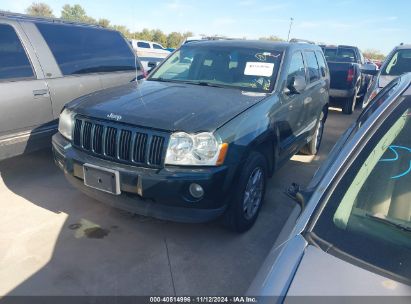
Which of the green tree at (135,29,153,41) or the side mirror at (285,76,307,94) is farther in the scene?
the green tree at (135,29,153,41)

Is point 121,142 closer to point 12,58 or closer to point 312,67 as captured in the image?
point 12,58

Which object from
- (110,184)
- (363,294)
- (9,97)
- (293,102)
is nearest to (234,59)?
(293,102)

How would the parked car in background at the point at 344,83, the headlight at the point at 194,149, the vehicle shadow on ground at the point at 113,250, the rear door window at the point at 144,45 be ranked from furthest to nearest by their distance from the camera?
the rear door window at the point at 144,45 < the parked car in background at the point at 344,83 < the headlight at the point at 194,149 < the vehicle shadow on ground at the point at 113,250

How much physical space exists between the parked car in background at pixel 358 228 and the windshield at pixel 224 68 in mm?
2170

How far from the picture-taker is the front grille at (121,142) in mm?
2861

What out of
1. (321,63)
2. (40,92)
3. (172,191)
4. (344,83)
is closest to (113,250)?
(172,191)

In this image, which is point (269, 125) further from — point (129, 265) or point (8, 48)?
point (8, 48)

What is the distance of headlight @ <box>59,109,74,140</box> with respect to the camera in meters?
3.38

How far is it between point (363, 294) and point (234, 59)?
3341 mm

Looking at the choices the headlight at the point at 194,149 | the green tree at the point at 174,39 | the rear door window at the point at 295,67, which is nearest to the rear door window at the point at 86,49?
the headlight at the point at 194,149

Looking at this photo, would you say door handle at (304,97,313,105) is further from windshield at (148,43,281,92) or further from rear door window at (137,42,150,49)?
rear door window at (137,42,150,49)

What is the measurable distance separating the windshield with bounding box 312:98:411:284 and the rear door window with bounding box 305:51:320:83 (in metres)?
3.38

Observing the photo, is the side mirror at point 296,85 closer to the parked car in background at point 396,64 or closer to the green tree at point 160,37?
the parked car in background at point 396,64

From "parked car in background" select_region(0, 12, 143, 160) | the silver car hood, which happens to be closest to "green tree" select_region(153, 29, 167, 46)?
"parked car in background" select_region(0, 12, 143, 160)
